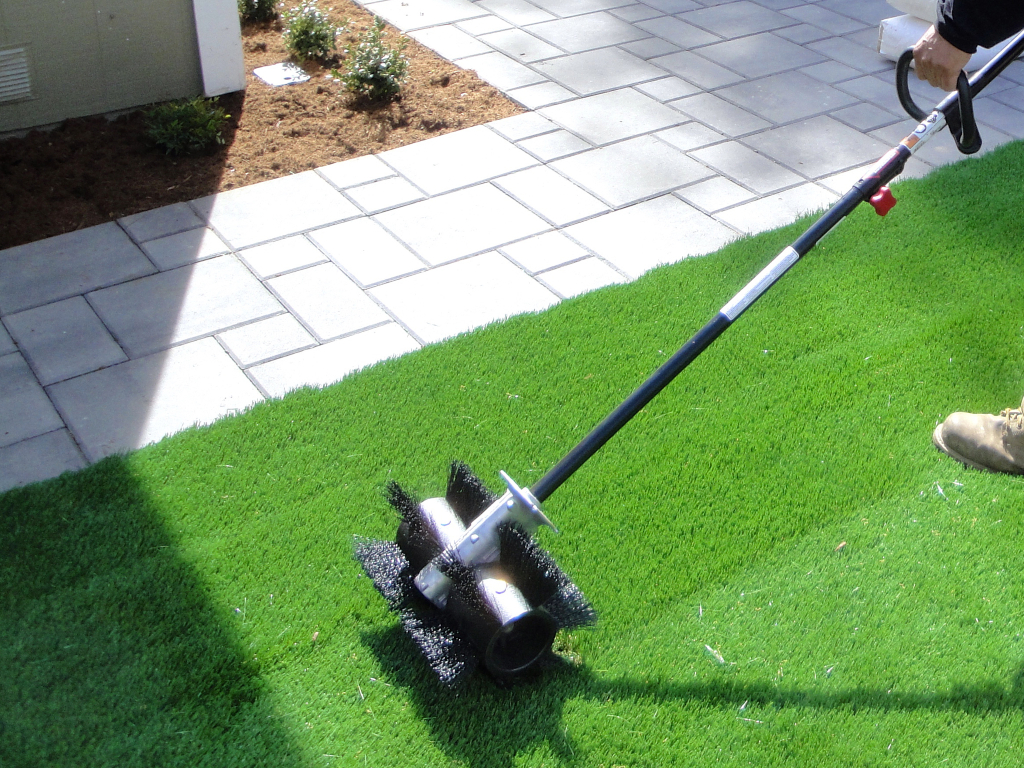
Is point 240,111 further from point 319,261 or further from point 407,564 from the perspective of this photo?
point 407,564

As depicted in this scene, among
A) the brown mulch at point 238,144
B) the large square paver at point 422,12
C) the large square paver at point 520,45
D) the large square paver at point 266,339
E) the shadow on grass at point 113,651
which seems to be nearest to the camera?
the shadow on grass at point 113,651

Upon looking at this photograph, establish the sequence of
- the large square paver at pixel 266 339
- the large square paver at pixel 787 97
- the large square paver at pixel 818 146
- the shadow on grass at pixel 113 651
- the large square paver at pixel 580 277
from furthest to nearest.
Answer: the large square paver at pixel 787 97, the large square paver at pixel 818 146, the large square paver at pixel 580 277, the large square paver at pixel 266 339, the shadow on grass at pixel 113 651

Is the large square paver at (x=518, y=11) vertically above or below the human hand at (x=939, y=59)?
below

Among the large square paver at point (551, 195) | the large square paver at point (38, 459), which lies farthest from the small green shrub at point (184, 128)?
the large square paver at point (38, 459)

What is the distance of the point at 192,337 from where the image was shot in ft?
12.3

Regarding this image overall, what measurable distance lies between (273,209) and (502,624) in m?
2.93

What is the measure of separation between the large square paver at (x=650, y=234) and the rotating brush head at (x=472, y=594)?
2000 millimetres

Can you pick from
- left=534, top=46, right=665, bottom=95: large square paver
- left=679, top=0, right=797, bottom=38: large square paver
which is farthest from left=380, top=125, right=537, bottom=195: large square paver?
left=679, top=0, right=797, bottom=38: large square paver

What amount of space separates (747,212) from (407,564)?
2852 millimetres

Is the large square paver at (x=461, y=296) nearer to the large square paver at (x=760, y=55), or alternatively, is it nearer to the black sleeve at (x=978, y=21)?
the black sleeve at (x=978, y=21)

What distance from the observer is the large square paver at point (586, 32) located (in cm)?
638

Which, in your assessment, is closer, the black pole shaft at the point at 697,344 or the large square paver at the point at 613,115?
the black pole shaft at the point at 697,344

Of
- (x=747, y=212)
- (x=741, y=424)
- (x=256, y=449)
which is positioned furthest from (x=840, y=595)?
(x=747, y=212)

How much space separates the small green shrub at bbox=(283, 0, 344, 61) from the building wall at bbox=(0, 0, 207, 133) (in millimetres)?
651
